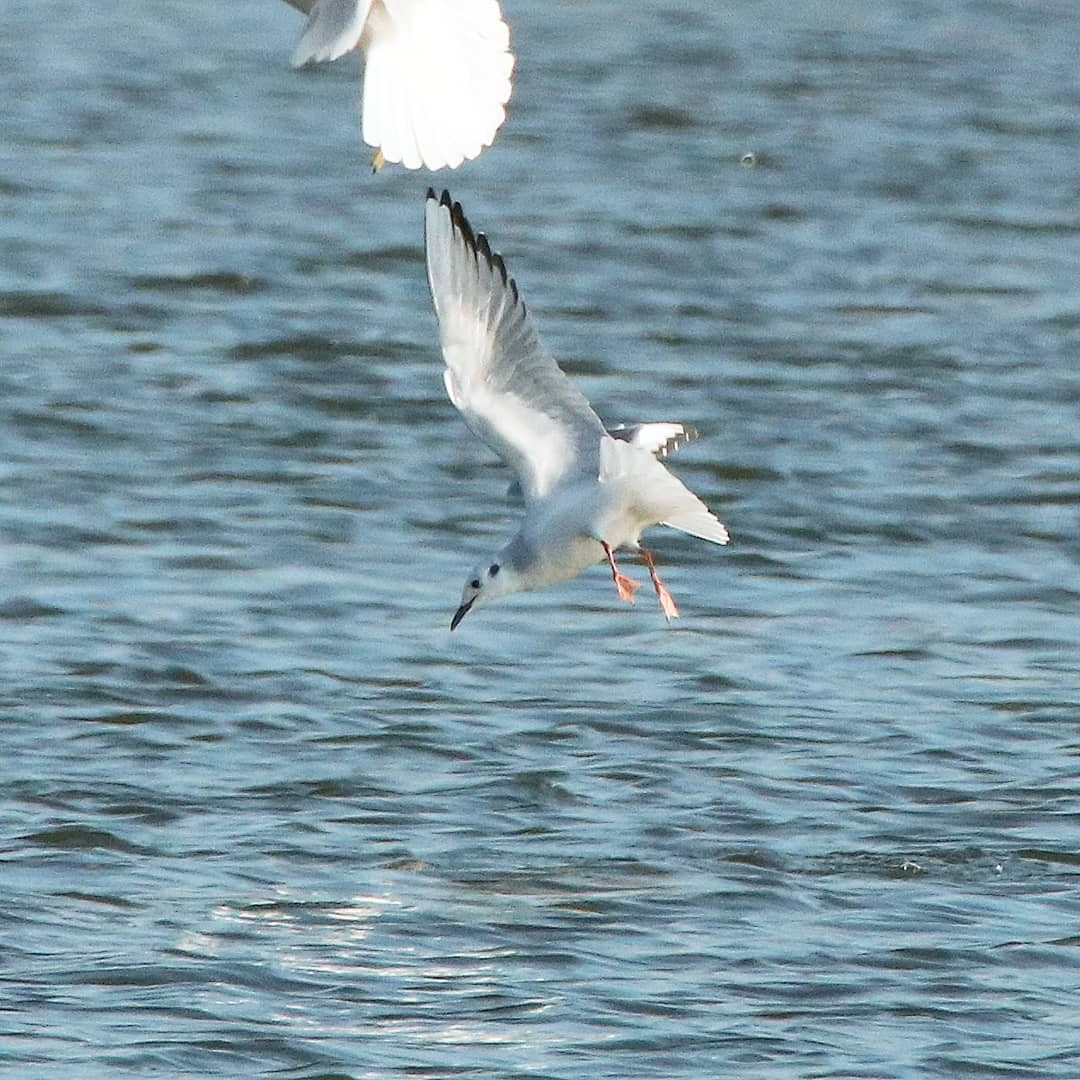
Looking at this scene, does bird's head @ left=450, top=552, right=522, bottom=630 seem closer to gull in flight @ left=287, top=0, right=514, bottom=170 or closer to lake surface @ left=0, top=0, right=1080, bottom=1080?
lake surface @ left=0, top=0, right=1080, bottom=1080

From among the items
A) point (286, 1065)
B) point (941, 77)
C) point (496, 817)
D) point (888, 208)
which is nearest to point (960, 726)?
point (496, 817)

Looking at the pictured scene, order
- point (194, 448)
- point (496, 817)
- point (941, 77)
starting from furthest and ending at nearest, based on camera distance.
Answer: point (941, 77)
point (194, 448)
point (496, 817)

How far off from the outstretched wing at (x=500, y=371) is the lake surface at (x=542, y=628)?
1112mm

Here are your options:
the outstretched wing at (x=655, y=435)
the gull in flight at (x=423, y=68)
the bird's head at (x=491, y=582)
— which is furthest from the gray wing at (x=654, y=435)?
the gull in flight at (x=423, y=68)

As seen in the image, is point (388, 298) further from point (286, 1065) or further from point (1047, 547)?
point (286, 1065)

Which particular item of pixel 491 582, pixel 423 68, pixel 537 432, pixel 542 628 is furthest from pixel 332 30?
pixel 542 628

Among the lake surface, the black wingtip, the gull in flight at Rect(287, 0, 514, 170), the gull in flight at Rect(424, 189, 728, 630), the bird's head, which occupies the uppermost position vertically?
the gull in flight at Rect(287, 0, 514, 170)

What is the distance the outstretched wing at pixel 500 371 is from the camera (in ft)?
23.7

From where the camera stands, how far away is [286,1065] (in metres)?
6.42

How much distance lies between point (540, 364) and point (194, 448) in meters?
4.84

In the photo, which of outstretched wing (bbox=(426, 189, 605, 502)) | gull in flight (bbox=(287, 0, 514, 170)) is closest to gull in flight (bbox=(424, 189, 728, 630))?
outstretched wing (bbox=(426, 189, 605, 502))

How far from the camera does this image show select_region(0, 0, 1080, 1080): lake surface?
6898mm

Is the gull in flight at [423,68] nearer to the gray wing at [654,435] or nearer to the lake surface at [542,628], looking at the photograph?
the gray wing at [654,435]

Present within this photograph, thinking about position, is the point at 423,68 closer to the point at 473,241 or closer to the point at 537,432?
the point at 473,241
